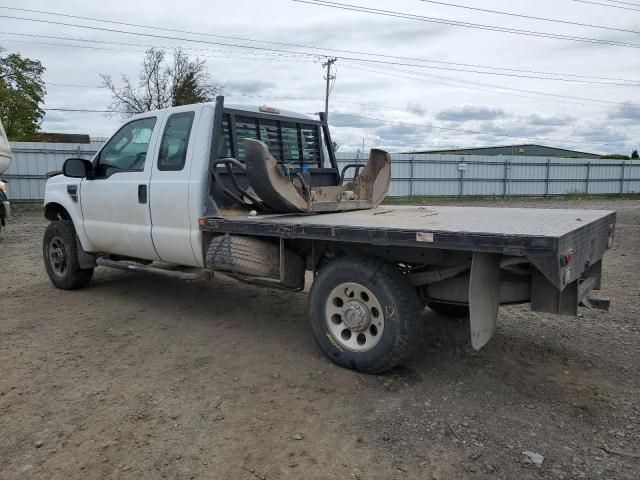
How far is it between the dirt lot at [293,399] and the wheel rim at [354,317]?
257 mm

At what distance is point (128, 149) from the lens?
588 centimetres

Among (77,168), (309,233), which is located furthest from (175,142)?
(309,233)

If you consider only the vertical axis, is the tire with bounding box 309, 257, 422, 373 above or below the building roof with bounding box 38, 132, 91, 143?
below

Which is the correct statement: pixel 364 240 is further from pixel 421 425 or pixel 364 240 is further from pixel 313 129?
pixel 313 129

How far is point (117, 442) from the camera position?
10.1 ft

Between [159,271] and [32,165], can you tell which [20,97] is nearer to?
[32,165]

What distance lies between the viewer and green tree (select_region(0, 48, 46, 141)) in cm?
3303

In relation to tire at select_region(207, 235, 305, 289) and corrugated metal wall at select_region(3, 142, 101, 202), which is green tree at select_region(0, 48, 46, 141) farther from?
tire at select_region(207, 235, 305, 289)

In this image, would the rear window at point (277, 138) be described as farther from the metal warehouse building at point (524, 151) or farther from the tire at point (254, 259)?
the metal warehouse building at point (524, 151)

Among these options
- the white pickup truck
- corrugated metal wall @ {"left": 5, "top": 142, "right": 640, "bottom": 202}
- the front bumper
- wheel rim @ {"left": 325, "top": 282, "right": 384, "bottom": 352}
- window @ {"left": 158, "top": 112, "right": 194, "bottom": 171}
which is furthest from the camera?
corrugated metal wall @ {"left": 5, "top": 142, "right": 640, "bottom": 202}

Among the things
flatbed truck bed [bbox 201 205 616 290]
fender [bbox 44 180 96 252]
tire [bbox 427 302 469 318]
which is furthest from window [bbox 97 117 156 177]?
tire [bbox 427 302 469 318]

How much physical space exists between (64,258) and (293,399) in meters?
4.43

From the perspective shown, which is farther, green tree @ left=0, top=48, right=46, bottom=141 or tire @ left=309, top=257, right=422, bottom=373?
green tree @ left=0, top=48, right=46, bottom=141

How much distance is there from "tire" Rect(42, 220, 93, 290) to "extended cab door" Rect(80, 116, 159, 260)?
0.45 metres
